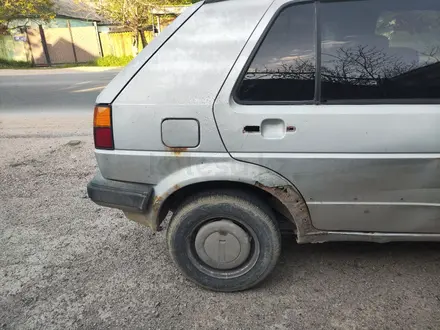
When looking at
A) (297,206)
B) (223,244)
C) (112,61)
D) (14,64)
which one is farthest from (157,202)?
(14,64)

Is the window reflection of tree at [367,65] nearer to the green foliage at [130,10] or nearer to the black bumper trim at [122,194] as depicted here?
the black bumper trim at [122,194]

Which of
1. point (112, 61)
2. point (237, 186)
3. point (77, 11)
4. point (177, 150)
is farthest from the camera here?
point (77, 11)

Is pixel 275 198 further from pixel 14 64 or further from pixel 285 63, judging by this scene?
pixel 14 64

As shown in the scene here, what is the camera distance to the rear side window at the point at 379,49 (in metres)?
1.98

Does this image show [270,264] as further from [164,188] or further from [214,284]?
[164,188]

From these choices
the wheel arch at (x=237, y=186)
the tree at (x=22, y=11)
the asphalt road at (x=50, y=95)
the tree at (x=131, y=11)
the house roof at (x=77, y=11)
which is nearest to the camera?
the wheel arch at (x=237, y=186)

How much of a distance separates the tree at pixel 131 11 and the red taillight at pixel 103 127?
18.2m

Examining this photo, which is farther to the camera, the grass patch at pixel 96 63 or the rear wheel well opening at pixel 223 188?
the grass patch at pixel 96 63

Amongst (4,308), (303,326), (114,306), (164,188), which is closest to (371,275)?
(303,326)

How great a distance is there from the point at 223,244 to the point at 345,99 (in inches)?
44.6

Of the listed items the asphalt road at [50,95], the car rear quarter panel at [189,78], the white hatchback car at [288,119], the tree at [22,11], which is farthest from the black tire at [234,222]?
the tree at [22,11]

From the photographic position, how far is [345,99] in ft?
6.56

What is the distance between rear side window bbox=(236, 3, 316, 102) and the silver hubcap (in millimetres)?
801

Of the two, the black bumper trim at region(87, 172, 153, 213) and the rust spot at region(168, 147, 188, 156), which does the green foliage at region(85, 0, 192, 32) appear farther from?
the rust spot at region(168, 147, 188, 156)
